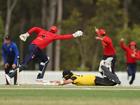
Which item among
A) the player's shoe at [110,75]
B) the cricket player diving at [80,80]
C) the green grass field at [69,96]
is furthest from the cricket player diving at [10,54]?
the green grass field at [69,96]

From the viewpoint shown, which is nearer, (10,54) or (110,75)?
(110,75)

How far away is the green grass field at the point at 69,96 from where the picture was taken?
1485 cm

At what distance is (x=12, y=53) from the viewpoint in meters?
22.3

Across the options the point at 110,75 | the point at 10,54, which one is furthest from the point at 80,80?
the point at 10,54

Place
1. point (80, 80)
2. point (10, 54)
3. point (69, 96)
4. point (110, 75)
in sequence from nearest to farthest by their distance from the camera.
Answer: point (69, 96), point (80, 80), point (110, 75), point (10, 54)

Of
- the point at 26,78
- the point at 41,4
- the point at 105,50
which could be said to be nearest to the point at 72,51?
the point at 41,4

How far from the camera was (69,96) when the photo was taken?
53.6 feet

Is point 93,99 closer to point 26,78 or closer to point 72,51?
point 26,78

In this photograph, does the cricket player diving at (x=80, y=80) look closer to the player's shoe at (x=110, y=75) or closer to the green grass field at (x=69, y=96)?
the player's shoe at (x=110, y=75)

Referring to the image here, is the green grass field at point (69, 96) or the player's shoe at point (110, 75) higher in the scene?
the player's shoe at point (110, 75)

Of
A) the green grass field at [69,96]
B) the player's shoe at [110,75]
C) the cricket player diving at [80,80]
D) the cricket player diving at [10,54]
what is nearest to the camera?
the green grass field at [69,96]

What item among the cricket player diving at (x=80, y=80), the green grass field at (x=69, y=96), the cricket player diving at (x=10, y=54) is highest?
the cricket player diving at (x=10, y=54)

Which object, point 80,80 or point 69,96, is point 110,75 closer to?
point 80,80

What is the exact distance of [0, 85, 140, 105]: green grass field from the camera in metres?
14.9
